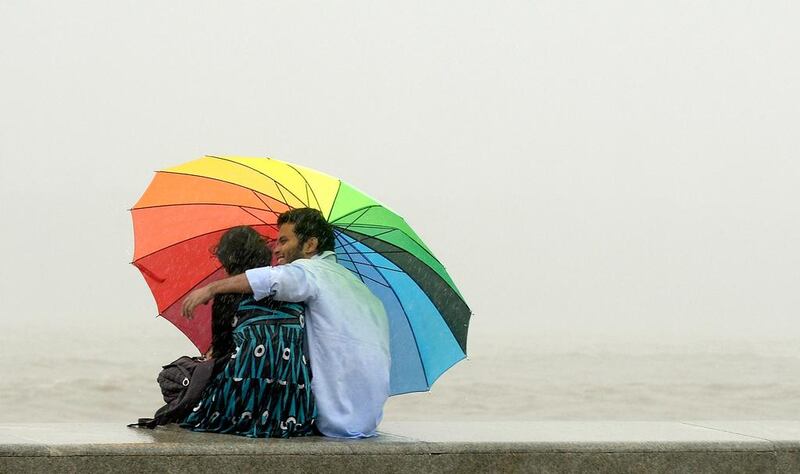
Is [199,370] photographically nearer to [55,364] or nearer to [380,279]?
[380,279]

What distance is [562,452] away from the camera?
6.08 meters

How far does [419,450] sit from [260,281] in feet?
3.62

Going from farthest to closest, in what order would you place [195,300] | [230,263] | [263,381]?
1. [230,263]
2. [263,381]
3. [195,300]

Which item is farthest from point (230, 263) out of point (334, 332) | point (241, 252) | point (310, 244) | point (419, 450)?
point (419, 450)

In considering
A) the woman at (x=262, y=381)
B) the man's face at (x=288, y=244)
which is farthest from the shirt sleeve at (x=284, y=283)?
the man's face at (x=288, y=244)

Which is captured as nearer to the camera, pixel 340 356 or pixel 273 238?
pixel 340 356

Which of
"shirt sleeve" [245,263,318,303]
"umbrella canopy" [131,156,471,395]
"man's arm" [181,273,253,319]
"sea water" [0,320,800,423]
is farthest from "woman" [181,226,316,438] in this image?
"sea water" [0,320,800,423]

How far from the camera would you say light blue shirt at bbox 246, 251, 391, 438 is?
20.3ft

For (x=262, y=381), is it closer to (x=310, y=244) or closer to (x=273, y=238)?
(x=310, y=244)

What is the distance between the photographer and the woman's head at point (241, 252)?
635 cm

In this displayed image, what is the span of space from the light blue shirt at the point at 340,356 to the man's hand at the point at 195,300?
53cm

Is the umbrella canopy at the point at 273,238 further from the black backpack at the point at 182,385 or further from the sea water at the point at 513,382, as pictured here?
the sea water at the point at 513,382

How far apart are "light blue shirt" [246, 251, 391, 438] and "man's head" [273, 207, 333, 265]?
63 mm

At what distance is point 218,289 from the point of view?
580 centimetres
